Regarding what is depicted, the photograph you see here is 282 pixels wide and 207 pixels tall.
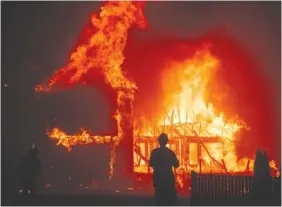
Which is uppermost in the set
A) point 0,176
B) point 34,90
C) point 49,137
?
point 34,90

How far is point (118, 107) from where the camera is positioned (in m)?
27.3

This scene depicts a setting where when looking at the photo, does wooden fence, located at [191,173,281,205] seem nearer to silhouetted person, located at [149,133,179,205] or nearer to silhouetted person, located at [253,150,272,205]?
silhouetted person, located at [253,150,272,205]

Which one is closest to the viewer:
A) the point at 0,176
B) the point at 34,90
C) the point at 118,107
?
the point at 0,176

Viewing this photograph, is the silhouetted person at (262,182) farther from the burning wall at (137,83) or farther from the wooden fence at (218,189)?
the burning wall at (137,83)

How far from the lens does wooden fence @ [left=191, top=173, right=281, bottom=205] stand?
53.7 feet

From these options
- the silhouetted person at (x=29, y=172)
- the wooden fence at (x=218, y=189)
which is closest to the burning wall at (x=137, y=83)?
the silhouetted person at (x=29, y=172)


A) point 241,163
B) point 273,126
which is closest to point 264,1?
point 273,126

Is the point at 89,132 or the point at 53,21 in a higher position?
the point at 53,21

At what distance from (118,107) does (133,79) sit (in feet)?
10.8

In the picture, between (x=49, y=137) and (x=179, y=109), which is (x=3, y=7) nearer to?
(x=49, y=137)

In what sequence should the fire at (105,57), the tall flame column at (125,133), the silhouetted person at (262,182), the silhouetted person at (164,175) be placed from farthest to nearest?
the fire at (105,57) → the tall flame column at (125,133) → the silhouetted person at (262,182) → the silhouetted person at (164,175)

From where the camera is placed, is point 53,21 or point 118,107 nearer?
point 118,107

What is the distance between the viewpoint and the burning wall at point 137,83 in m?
26.1

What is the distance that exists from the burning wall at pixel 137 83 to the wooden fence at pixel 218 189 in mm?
8451
